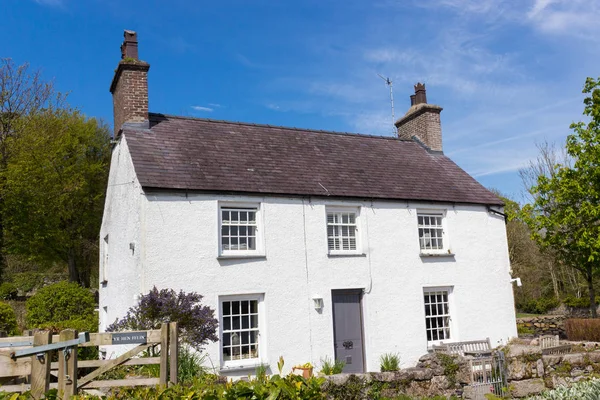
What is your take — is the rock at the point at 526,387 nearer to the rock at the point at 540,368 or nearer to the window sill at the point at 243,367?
the rock at the point at 540,368

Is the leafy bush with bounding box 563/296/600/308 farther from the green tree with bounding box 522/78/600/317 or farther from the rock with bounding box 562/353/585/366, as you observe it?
the rock with bounding box 562/353/585/366

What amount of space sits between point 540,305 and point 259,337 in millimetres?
23277

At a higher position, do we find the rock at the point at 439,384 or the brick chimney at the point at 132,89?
the brick chimney at the point at 132,89

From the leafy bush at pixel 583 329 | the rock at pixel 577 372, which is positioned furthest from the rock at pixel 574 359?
the leafy bush at pixel 583 329

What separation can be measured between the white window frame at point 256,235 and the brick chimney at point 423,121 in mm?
8897

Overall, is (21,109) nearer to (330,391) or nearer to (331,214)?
(331,214)

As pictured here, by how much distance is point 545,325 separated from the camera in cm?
2289

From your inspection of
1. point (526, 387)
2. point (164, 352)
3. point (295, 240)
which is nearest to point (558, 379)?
point (526, 387)

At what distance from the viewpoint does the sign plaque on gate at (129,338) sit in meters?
7.13

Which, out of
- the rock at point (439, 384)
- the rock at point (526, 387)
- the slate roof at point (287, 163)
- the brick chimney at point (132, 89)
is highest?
the brick chimney at point (132, 89)

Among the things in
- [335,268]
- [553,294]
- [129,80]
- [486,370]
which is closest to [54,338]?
[486,370]

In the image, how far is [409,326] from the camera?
1573 centimetres

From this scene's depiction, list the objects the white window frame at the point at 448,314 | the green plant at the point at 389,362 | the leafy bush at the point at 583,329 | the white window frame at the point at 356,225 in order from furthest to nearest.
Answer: the leafy bush at the point at 583,329, the white window frame at the point at 448,314, the white window frame at the point at 356,225, the green plant at the point at 389,362

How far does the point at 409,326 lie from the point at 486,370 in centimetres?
547
